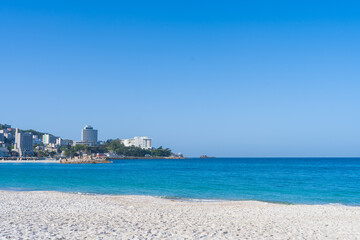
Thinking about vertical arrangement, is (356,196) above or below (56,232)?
below

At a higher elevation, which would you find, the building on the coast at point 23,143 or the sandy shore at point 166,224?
the building on the coast at point 23,143

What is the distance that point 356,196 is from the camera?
24.1 m

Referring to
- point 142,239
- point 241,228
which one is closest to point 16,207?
point 142,239

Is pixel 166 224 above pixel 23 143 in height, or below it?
below

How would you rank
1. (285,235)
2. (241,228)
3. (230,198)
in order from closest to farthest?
(285,235), (241,228), (230,198)

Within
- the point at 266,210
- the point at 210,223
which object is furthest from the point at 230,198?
the point at 210,223

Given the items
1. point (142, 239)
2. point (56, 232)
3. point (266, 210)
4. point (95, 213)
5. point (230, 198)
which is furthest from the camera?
point (230, 198)

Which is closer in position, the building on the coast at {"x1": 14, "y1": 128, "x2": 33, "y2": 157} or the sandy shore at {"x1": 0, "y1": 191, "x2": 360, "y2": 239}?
the sandy shore at {"x1": 0, "y1": 191, "x2": 360, "y2": 239}

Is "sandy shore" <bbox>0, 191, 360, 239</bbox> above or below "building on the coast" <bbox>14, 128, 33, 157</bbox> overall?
below

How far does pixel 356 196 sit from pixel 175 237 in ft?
67.2

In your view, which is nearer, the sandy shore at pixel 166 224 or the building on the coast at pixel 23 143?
the sandy shore at pixel 166 224

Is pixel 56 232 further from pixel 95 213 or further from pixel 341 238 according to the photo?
pixel 341 238

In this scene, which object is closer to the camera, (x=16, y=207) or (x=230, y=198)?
(x=16, y=207)

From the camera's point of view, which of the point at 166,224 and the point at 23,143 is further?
the point at 23,143
